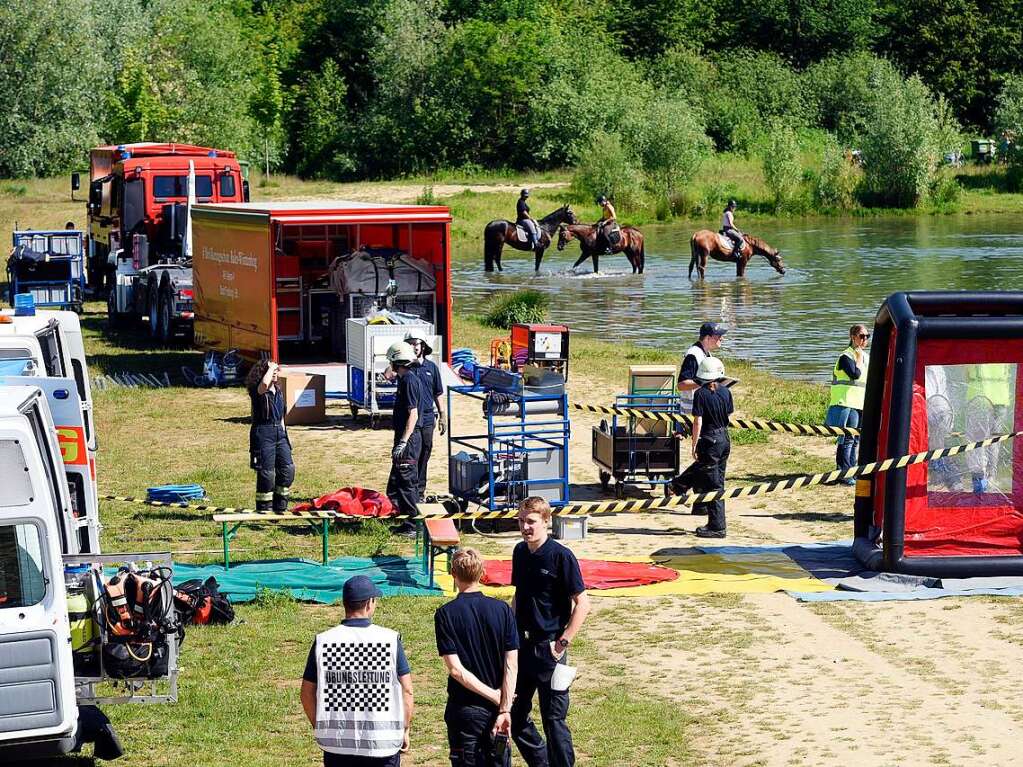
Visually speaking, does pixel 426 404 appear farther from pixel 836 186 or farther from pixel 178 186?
pixel 836 186

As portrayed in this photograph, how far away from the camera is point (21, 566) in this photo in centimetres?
783

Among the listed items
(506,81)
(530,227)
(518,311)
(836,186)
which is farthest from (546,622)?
(506,81)

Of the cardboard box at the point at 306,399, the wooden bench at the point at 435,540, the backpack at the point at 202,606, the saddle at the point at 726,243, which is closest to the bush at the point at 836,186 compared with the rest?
the saddle at the point at 726,243

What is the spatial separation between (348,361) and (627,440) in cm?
605

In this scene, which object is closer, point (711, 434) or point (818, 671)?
point (818, 671)

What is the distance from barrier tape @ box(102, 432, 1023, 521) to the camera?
12836 mm

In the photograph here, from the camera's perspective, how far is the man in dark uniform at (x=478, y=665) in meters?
7.43

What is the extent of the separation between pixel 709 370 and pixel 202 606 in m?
5.16

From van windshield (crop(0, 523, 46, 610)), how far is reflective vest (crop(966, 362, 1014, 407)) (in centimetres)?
786

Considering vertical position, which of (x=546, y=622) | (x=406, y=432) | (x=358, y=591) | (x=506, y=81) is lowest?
(x=406, y=432)

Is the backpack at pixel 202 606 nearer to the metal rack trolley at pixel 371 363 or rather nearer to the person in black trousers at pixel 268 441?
the person in black trousers at pixel 268 441

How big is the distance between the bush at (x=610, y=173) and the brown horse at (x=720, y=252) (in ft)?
67.5

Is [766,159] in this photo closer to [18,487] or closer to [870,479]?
[870,479]

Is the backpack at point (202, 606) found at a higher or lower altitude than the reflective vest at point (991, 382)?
lower
